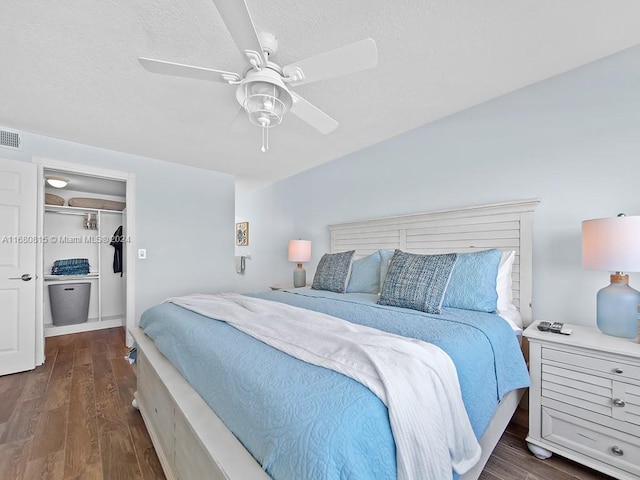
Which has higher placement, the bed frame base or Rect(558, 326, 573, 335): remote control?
Rect(558, 326, 573, 335): remote control

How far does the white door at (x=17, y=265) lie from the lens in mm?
2645

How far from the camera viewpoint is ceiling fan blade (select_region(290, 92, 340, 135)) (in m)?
1.68

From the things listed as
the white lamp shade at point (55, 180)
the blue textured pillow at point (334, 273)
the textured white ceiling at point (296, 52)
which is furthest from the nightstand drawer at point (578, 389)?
the white lamp shade at point (55, 180)

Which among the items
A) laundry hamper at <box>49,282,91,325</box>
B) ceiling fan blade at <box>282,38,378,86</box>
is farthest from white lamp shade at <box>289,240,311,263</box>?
laundry hamper at <box>49,282,91,325</box>

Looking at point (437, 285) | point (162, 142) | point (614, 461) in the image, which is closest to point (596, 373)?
point (614, 461)

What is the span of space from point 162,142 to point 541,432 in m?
3.89

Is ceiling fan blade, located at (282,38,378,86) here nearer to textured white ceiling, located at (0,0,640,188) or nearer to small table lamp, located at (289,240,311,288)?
textured white ceiling, located at (0,0,640,188)

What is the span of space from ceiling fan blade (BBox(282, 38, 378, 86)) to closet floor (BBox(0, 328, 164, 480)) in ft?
7.18

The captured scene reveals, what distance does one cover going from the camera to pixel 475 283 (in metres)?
1.89

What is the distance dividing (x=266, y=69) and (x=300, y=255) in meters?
2.51

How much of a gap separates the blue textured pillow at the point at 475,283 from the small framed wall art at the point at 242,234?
4303 mm

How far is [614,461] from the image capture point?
4.56ft

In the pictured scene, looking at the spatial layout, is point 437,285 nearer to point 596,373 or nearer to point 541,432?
point 596,373

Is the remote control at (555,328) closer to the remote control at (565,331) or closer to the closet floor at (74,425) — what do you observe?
the remote control at (565,331)
